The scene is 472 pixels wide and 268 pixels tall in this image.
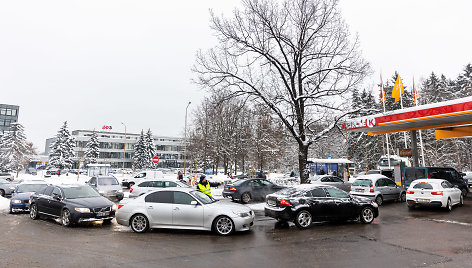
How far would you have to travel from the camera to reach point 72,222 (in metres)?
9.94

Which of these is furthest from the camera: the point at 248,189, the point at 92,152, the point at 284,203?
the point at 92,152

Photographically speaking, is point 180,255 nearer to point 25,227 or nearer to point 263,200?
point 25,227

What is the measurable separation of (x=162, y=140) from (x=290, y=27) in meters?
98.2

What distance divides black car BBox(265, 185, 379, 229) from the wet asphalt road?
36 cm

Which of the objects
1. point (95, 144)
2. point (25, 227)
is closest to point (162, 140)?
point (95, 144)

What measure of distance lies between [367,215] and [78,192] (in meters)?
10.8

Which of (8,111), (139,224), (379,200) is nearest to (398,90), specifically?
(379,200)

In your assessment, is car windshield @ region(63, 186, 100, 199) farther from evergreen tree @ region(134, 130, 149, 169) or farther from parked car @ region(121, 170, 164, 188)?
evergreen tree @ region(134, 130, 149, 169)

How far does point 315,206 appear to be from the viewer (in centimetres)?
1010

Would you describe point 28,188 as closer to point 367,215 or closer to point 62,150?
point 367,215

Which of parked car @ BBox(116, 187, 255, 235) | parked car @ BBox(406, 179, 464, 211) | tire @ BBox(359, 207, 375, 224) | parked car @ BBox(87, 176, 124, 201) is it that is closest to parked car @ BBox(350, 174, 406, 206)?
parked car @ BBox(406, 179, 464, 211)

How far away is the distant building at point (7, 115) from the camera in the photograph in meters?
96.4

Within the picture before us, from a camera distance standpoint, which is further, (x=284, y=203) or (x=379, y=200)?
(x=379, y=200)

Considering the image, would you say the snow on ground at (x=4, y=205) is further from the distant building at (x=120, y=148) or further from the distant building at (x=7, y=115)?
the distant building at (x=7, y=115)
